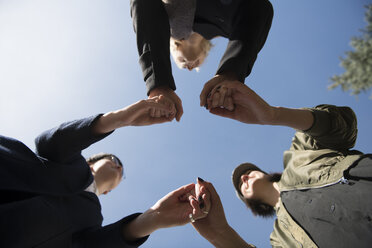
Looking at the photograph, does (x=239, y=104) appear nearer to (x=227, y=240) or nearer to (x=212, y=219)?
(x=212, y=219)

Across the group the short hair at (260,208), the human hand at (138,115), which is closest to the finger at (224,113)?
the human hand at (138,115)

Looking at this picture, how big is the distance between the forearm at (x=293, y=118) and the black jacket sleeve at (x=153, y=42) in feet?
1.78

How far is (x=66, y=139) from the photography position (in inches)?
44.3

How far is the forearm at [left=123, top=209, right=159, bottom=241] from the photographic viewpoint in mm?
1157

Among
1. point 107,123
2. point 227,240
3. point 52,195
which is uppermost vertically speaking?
point 107,123

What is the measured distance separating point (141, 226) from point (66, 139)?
61 centimetres

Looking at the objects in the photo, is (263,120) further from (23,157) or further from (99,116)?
(23,157)

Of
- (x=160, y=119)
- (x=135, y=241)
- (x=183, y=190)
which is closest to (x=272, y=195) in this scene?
(x=183, y=190)

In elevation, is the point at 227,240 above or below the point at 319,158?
below

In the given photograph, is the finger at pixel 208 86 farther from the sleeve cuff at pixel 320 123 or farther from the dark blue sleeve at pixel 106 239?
the dark blue sleeve at pixel 106 239

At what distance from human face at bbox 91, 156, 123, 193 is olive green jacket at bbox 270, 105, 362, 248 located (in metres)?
1.43

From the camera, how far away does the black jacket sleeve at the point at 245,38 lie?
39.9 inches

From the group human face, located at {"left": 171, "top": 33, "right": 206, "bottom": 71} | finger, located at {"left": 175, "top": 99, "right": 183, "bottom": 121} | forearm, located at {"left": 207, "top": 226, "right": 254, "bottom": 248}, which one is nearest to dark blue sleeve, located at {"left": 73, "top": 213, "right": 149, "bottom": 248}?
forearm, located at {"left": 207, "top": 226, "right": 254, "bottom": 248}

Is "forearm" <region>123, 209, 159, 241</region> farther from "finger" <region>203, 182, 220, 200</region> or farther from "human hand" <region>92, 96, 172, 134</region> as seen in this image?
"human hand" <region>92, 96, 172, 134</region>
